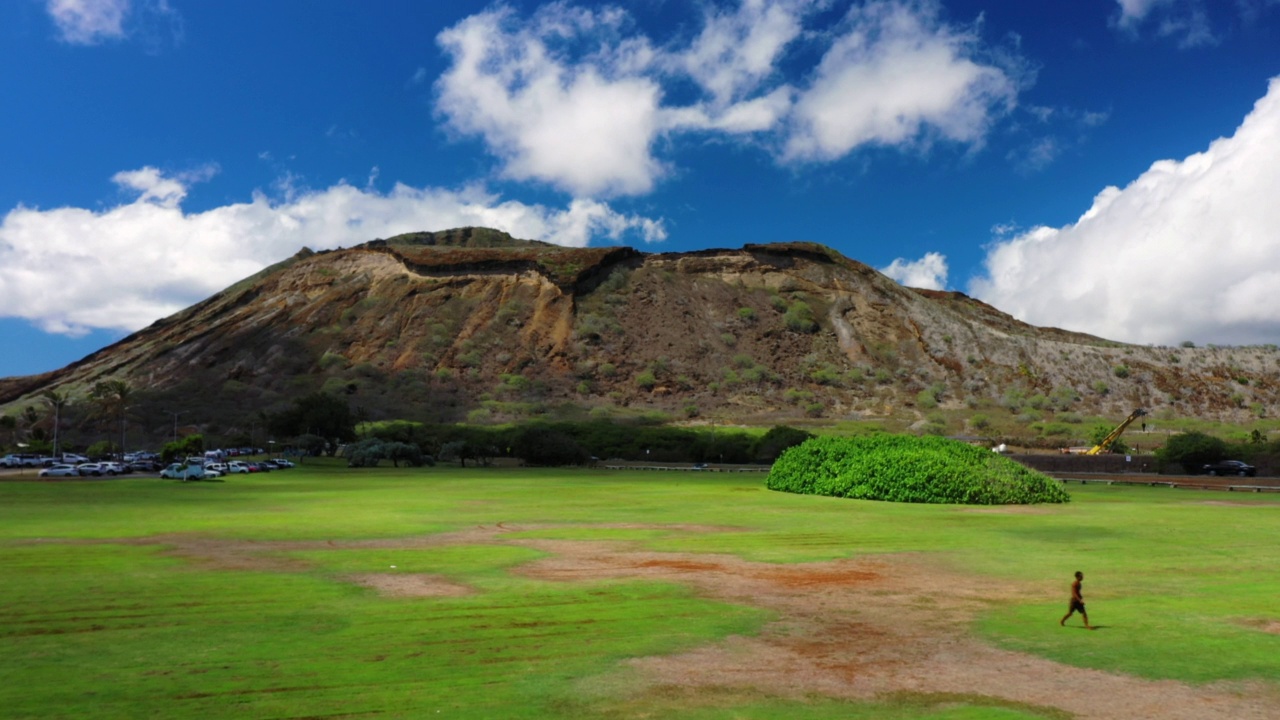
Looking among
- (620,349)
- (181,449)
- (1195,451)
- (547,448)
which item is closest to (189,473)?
(547,448)

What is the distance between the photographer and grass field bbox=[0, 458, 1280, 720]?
32.4 ft

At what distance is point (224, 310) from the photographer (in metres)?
145

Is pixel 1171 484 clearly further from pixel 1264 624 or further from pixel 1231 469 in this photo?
pixel 1264 624

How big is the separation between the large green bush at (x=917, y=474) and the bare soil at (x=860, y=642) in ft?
61.7

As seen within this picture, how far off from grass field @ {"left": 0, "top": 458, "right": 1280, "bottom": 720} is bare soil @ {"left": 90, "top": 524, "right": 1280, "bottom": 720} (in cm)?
5

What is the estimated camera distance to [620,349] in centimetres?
12644

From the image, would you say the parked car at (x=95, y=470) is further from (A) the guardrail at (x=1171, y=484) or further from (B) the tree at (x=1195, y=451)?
(B) the tree at (x=1195, y=451)

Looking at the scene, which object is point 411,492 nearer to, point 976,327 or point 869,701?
point 869,701

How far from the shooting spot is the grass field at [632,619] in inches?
388

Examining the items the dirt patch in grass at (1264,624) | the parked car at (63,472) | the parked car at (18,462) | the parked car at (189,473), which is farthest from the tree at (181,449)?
the dirt patch in grass at (1264,624)

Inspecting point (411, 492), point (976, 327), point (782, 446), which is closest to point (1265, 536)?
point (411, 492)

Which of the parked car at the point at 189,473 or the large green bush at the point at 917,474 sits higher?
the large green bush at the point at 917,474

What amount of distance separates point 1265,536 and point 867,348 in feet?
343

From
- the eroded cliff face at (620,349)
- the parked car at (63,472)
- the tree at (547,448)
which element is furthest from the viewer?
the eroded cliff face at (620,349)
